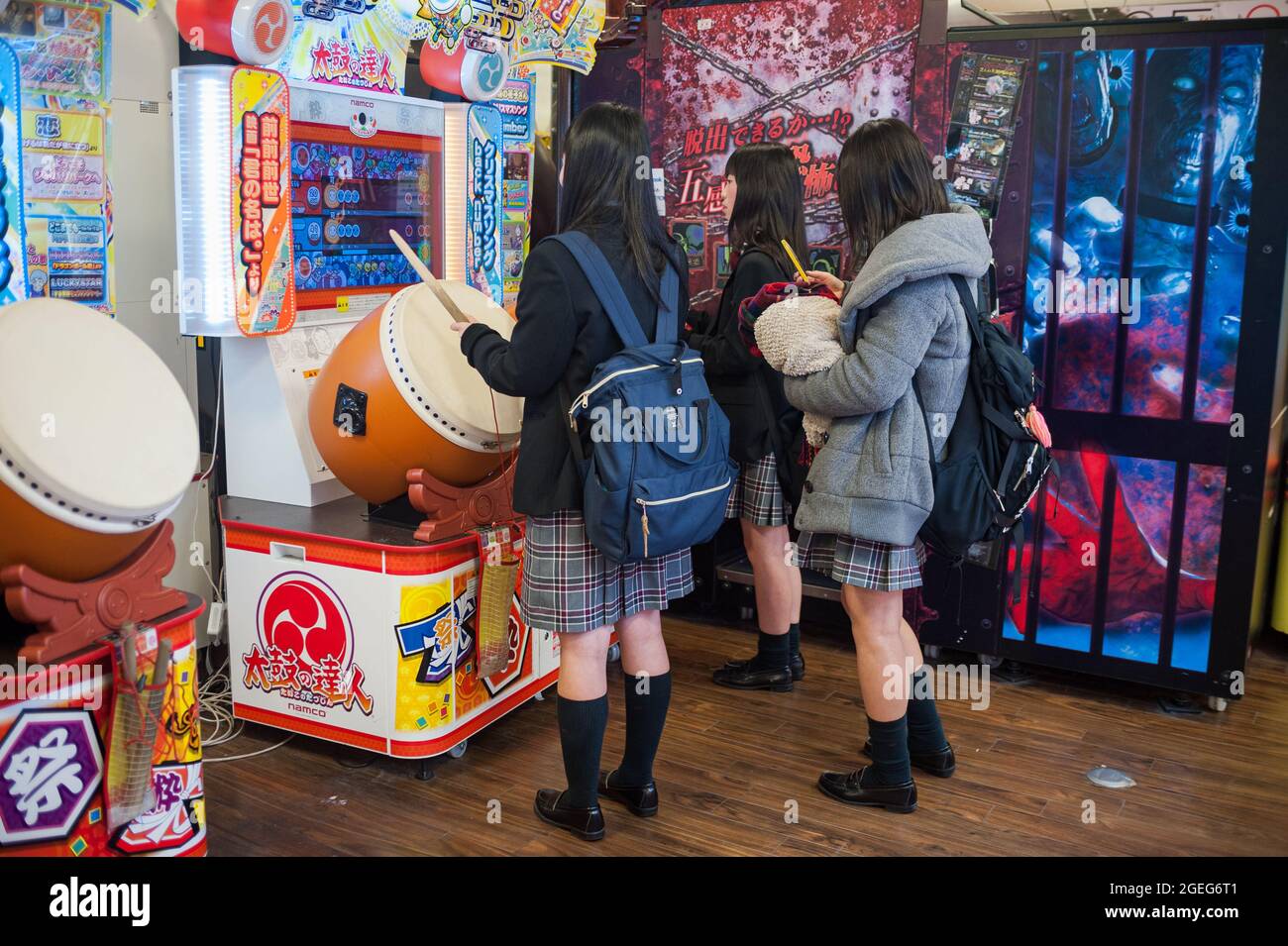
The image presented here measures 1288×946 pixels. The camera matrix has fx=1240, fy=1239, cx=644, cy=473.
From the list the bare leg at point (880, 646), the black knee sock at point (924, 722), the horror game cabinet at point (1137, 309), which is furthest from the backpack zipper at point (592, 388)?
the horror game cabinet at point (1137, 309)

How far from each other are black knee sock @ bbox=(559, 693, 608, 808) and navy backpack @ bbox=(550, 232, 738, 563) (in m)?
0.38

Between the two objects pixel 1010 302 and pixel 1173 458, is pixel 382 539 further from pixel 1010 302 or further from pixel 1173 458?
pixel 1173 458

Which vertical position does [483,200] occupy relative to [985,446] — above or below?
above

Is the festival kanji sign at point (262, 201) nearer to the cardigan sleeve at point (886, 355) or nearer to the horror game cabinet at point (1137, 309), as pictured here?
the cardigan sleeve at point (886, 355)

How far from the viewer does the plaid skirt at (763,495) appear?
3.52 metres

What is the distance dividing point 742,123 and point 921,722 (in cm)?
208

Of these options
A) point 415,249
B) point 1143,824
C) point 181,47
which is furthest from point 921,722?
point 181,47

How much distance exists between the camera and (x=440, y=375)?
9.47ft

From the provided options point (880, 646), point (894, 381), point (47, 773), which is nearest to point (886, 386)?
point (894, 381)

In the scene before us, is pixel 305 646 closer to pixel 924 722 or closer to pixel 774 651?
pixel 774 651

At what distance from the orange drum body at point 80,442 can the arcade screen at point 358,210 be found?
90 cm

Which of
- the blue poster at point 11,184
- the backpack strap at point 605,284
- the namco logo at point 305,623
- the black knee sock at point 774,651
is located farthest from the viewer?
the black knee sock at point 774,651

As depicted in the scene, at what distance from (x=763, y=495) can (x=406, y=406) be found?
1136 mm

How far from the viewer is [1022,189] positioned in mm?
3629
